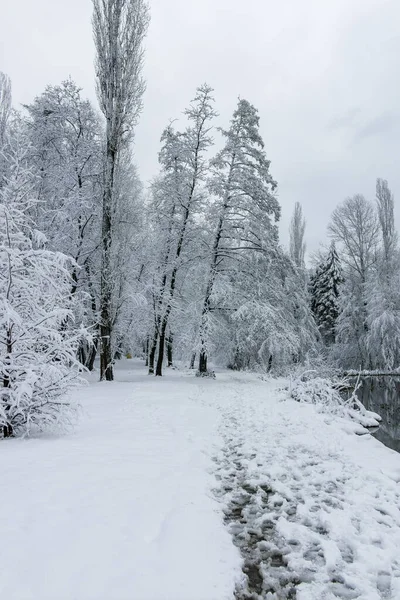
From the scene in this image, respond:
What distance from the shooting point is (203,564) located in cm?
253

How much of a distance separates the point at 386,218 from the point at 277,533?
2944 centimetres

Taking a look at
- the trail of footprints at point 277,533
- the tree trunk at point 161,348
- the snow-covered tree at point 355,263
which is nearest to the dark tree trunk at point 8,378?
the trail of footprints at point 277,533

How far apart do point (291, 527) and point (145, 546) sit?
1.39 meters

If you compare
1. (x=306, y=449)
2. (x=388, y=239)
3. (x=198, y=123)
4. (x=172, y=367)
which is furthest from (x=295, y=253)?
(x=306, y=449)

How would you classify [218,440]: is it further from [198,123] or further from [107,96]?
[198,123]

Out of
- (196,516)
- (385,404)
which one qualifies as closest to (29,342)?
(196,516)

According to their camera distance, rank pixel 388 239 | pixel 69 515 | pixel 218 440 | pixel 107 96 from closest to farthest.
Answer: pixel 69 515, pixel 218 440, pixel 107 96, pixel 388 239

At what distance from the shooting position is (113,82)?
13352 millimetres

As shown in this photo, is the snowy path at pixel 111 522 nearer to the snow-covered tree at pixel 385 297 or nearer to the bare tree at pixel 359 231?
the snow-covered tree at pixel 385 297

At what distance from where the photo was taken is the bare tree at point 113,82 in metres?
13.3

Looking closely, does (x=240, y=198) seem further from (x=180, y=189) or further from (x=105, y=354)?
(x=105, y=354)

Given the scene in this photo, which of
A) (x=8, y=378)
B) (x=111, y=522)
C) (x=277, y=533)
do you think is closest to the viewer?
(x=111, y=522)

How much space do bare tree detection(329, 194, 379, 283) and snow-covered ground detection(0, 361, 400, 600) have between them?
24070mm

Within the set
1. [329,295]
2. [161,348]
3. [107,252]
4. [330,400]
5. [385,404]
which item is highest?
[329,295]
